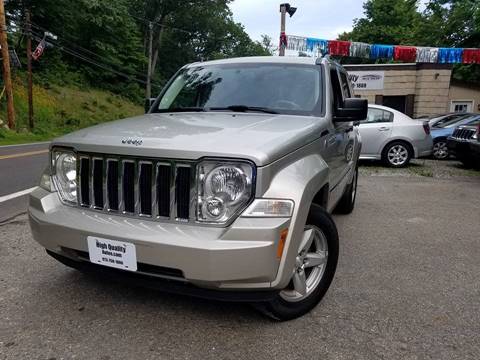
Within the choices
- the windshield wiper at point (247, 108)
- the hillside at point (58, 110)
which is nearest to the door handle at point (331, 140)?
the windshield wiper at point (247, 108)

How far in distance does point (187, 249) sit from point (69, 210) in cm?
96

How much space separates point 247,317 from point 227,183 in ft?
3.20

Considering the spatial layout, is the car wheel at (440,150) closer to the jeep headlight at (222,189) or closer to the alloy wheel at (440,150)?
the alloy wheel at (440,150)

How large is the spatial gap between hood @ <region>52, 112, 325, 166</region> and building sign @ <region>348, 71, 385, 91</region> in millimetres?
16800

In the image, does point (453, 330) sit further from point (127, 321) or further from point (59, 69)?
point (59, 69)

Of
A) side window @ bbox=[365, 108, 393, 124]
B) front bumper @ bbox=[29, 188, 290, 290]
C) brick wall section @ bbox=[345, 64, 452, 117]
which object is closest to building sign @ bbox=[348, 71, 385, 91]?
brick wall section @ bbox=[345, 64, 452, 117]

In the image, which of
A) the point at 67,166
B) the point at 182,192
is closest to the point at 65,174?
the point at 67,166

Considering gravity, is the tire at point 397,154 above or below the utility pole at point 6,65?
below

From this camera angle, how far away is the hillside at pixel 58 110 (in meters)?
20.0

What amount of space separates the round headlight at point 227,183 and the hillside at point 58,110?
1635 centimetres

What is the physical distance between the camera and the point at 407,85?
62.1 ft

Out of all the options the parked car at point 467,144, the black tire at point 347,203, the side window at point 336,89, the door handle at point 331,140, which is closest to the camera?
the door handle at point 331,140

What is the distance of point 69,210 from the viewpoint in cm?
264

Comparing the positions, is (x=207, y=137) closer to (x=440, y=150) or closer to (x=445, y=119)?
(x=440, y=150)
